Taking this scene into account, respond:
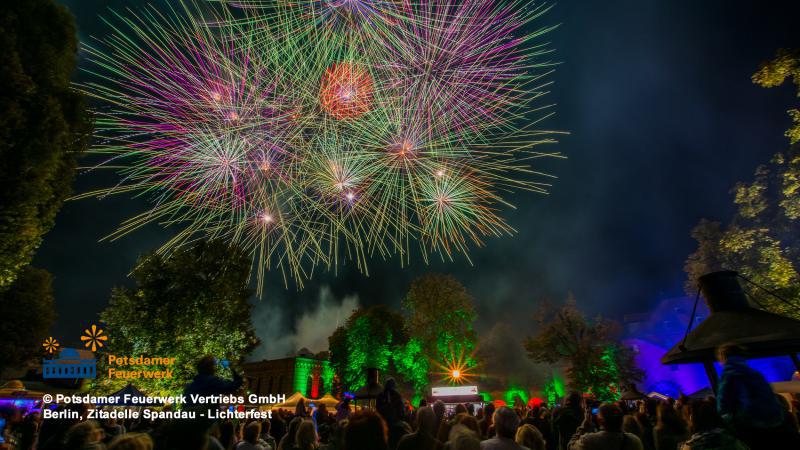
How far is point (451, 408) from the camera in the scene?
30594 mm

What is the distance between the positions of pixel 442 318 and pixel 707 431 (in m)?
38.3

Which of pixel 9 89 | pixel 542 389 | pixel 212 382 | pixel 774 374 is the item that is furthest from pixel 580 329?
pixel 9 89

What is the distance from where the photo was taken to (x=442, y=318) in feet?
134

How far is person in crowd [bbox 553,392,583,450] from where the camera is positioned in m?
7.41

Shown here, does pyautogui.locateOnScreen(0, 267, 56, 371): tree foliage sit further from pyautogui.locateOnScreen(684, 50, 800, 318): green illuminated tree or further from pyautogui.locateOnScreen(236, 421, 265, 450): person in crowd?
pyautogui.locateOnScreen(684, 50, 800, 318): green illuminated tree

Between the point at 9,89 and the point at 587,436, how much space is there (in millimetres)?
15245

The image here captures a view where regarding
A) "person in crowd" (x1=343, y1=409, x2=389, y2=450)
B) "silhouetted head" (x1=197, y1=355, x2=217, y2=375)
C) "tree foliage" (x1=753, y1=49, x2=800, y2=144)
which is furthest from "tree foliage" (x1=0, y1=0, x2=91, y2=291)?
"tree foliage" (x1=753, y1=49, x2=800, y2=144)

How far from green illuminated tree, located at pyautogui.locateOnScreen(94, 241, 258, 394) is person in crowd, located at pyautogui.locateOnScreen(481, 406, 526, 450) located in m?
21.1

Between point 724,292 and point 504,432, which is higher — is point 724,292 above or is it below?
above

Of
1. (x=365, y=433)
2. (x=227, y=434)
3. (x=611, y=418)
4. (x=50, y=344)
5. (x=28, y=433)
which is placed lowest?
(x=28, y=433)

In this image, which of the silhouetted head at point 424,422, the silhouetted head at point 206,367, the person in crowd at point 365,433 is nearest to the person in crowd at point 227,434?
the silhouetted head at point 206,367

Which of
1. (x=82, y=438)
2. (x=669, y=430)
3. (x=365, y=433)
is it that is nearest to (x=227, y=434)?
(x=82, y=438)

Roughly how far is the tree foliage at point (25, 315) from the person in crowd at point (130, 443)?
24.1m

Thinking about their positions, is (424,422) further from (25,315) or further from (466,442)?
(25,315)
